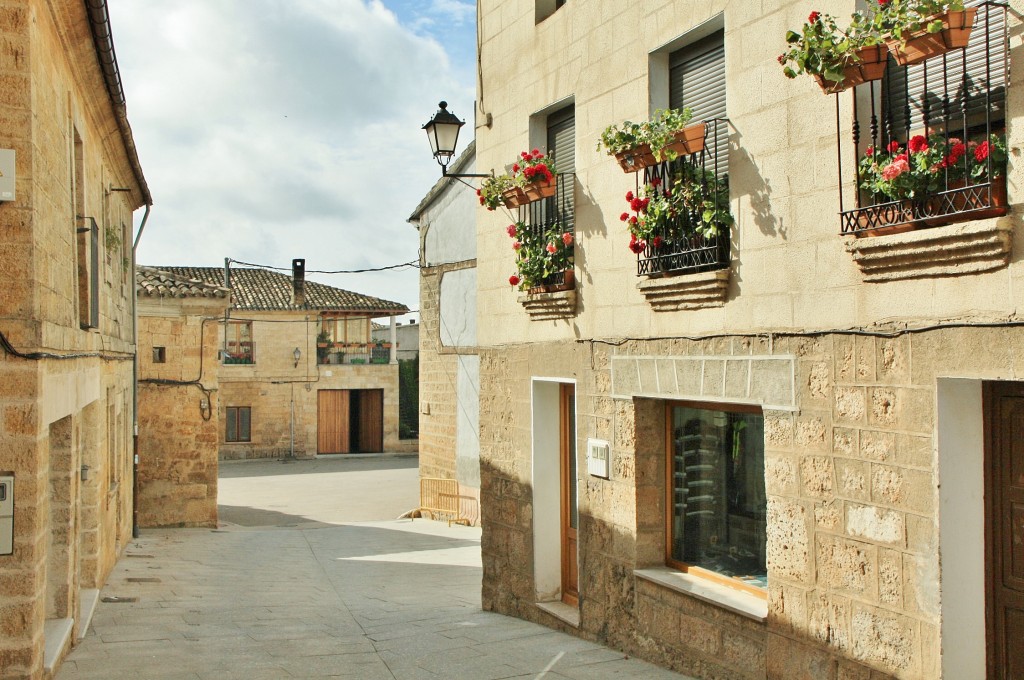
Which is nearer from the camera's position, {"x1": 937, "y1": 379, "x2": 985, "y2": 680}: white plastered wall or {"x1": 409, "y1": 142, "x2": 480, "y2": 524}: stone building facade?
{"x1": 937, "y1": 379, "x2": 985, "y2": 680}: white plastered wall

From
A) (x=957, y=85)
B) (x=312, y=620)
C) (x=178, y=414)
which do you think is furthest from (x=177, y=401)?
(x=957, y=85)

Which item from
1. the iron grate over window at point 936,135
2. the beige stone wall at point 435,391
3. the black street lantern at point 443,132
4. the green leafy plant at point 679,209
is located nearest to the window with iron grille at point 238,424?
the beige stone wall at point 435,391

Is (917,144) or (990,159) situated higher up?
(917,144)

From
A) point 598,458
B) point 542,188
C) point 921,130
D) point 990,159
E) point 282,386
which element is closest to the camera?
point 990,159

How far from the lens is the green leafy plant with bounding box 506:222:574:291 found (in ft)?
26.2

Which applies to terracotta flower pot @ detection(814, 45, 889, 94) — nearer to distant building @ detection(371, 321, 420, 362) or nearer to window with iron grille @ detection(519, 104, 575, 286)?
window with iron grille @ detection(519, 104, 575, 286)

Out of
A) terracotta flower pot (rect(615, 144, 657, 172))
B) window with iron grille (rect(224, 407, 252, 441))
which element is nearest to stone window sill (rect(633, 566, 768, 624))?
terracotta flower pot (rect(615, 144, 657, 172))

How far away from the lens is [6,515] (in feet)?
18.2

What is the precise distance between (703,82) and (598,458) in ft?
9.48

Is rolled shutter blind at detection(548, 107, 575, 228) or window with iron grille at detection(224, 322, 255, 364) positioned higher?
rolled shutter blind at detection(548, 107, 575, 228)

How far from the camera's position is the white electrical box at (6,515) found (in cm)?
551

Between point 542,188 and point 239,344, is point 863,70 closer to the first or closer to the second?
point 542,188

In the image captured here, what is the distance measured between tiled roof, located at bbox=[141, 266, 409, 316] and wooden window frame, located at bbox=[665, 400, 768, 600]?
28.8 metres

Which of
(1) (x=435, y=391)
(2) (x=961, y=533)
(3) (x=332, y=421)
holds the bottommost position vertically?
(3) (x=332, y=421)
